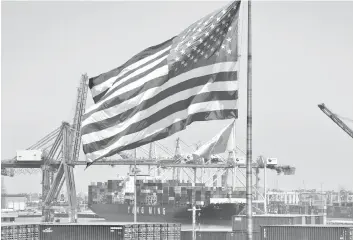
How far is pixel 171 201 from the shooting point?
434ft

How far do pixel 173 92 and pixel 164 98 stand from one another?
26 centimetres

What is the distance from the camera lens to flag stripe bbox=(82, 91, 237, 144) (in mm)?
18250

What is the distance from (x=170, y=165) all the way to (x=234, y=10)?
97.4 meters

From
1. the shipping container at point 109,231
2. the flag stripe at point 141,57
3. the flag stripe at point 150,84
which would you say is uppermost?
the flag stripe at point 141,57

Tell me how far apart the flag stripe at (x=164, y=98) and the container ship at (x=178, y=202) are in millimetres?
107306

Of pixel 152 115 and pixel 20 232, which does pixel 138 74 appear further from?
pixel 20 232

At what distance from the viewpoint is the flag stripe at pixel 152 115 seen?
18250 millimetres

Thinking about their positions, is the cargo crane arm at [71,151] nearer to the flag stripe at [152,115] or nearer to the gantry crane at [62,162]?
the gantry crane at [62,162]

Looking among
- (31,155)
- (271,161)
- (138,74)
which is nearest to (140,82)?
(138,74)

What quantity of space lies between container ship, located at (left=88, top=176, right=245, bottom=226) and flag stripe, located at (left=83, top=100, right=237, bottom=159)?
10721cm

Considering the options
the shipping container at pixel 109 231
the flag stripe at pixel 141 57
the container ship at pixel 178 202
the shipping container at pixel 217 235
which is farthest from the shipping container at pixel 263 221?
the flag stripe at pixel 141 57

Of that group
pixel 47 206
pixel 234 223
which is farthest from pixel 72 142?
pixel 234 223

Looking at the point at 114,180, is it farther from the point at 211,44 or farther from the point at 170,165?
the point at 211,44

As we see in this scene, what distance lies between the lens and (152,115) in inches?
720
